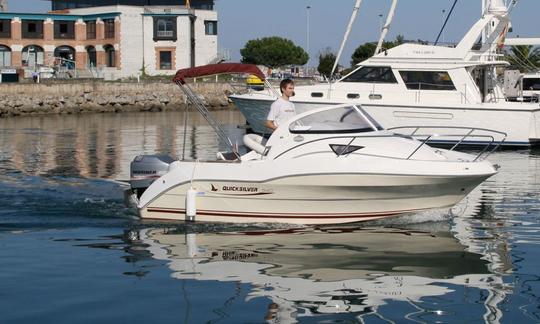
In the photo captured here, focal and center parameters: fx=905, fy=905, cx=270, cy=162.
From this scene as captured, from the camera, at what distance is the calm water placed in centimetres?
894

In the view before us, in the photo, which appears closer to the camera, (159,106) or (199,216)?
(199,216)

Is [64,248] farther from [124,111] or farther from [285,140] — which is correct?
[124,111]

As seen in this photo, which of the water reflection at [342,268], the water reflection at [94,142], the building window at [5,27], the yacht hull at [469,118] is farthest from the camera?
the building window at [5,27]

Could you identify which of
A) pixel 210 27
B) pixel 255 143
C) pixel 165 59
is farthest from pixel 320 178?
pixel 210 27

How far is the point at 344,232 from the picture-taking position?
43.2 ft

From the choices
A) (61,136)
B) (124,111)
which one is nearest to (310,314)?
(61,136)

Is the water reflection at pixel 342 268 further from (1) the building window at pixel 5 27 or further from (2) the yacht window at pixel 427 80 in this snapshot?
(1) the building window at pixel 5 27

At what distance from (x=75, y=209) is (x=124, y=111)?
4378cm

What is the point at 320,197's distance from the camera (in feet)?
43.0

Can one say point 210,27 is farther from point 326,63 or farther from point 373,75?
point 373,75

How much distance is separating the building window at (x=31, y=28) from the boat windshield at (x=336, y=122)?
67000 mm

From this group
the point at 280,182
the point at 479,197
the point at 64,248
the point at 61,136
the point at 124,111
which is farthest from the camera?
the point at 124,111

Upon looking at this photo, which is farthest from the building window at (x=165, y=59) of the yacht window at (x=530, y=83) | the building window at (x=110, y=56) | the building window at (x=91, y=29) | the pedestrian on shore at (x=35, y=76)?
the yacht window at (x=530, y=83)

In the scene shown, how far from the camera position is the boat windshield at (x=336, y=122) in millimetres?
13359
